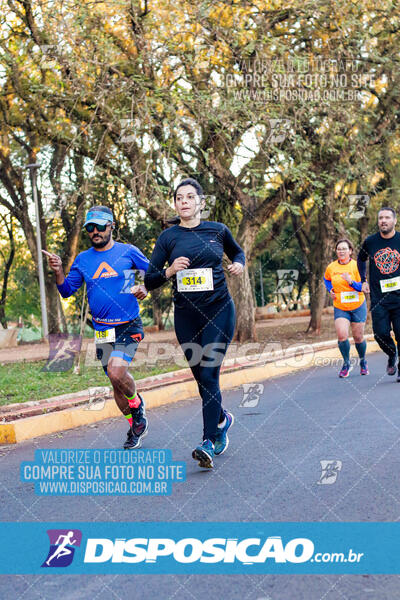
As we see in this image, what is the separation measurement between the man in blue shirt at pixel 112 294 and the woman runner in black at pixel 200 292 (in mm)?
462

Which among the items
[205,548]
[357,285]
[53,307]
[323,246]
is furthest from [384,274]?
[53,307]

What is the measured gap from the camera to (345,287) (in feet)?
34.1

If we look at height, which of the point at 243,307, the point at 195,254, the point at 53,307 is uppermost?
the point at 195,254

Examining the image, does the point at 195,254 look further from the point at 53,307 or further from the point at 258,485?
the point at 53,307

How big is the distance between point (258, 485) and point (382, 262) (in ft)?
16.5

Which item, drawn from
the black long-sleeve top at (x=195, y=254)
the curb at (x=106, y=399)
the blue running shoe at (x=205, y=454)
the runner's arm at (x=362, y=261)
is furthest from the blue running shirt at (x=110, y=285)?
the runner's arm at (x=362, y=261)

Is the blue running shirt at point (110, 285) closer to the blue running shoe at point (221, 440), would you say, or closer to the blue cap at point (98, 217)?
the blue cap at point (98, 217)

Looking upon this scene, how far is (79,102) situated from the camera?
46.3 ft

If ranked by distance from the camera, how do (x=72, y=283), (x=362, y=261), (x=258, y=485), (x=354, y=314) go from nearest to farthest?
(x=258, y=485)
(x=72, y=283)
(x=362, y=261)
(x=354, y=314)

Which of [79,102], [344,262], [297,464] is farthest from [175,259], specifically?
[79,102]

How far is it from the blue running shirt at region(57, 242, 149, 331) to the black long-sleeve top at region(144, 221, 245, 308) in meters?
0.41

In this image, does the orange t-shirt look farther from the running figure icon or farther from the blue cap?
the running figure icon

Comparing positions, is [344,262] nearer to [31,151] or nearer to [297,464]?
[297,464]

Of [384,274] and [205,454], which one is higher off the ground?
[384,274]
